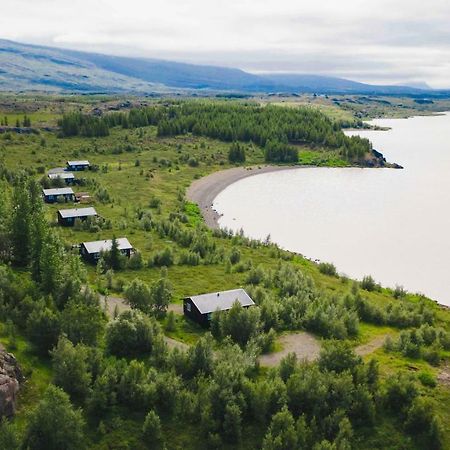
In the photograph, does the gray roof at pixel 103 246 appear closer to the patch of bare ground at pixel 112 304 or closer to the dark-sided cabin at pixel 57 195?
the patch of bare ground at pixel 112 304

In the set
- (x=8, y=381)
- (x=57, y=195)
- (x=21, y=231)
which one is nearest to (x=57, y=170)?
(x=57, y=195)

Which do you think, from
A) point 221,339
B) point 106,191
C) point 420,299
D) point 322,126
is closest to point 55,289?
point 221,339

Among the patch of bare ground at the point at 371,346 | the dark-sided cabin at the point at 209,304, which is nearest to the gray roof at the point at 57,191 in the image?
the dark-sided cabin at the point at 209,304

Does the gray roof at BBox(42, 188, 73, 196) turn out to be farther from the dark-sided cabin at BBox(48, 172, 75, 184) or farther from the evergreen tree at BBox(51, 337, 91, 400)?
the evergreen tree at BBox(51, 337, 91, 400)

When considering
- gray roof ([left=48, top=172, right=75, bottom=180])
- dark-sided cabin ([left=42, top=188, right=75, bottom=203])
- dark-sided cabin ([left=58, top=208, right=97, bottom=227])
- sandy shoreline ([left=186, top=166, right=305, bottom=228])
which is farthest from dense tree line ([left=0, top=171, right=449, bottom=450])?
gray roof ([left=48, top=172, right=75, bottom=180])

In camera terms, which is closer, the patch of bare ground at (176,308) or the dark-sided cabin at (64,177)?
the patch of bare ground at (176,308)

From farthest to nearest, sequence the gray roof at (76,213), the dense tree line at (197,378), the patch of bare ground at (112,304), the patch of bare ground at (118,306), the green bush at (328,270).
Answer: the gray roof at (76,213) < the green bush at (328,270) < the patch of bare ground at (112,304) < the patch of bare ground at (118,306) < the dense tree line at (197,378)

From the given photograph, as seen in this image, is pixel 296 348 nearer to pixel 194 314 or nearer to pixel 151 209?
pixel 194 314
